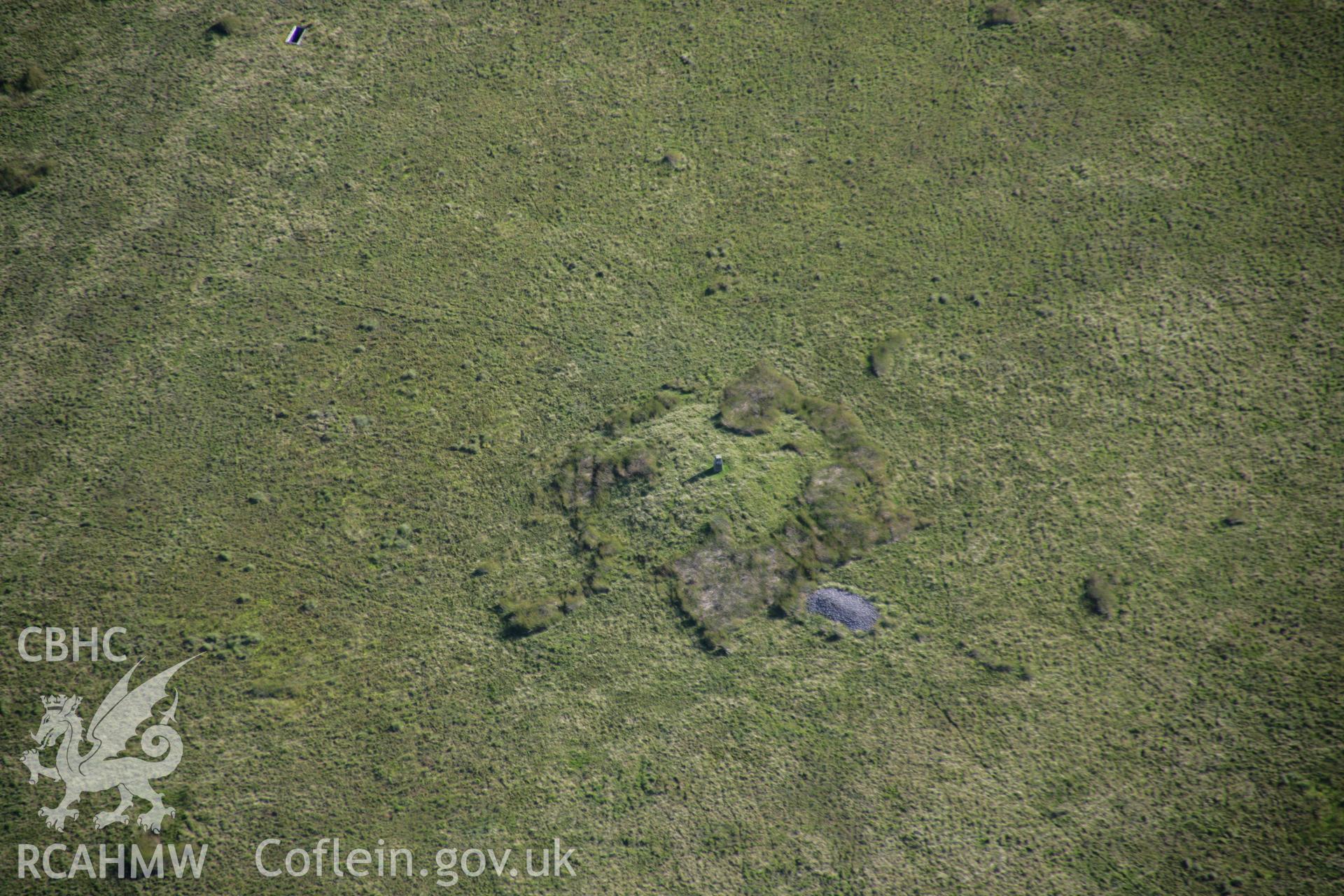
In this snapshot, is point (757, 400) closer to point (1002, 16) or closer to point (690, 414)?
point (690, 414)

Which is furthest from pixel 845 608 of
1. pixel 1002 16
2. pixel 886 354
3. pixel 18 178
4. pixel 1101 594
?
pixel 18 178

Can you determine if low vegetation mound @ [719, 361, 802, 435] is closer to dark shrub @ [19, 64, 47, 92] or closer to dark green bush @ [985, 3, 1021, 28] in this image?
dark green bush @ [985, 3, 1021, 28]

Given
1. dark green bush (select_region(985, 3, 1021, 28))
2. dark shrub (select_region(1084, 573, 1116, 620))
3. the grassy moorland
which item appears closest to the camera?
the grassy moorland

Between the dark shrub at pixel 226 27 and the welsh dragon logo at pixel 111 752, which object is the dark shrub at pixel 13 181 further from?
the welsh dragon logo at pixel 111 752

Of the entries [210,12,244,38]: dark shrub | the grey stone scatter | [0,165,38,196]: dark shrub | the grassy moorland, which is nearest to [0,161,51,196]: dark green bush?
[0,165,38,196]: dark shrub

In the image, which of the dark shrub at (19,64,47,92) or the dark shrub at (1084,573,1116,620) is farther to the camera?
the dark shrub at (19,64,47,92)

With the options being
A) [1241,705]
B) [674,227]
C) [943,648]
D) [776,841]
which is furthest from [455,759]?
[1241,705]

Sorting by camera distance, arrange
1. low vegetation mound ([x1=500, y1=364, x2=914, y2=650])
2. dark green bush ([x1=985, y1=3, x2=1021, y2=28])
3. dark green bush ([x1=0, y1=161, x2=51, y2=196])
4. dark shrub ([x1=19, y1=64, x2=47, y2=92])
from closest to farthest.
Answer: low vegetation mound ([x1=500, y1=364, x2=914, y2=650])
dark green bush ([x1=0, y1=161, x2=51, y2=196])
dark shrub ([x1=19, y1=64, x2=47, y2=92])
dark green bush ([x1=985, y1=3, x2=1021, y2=28])
